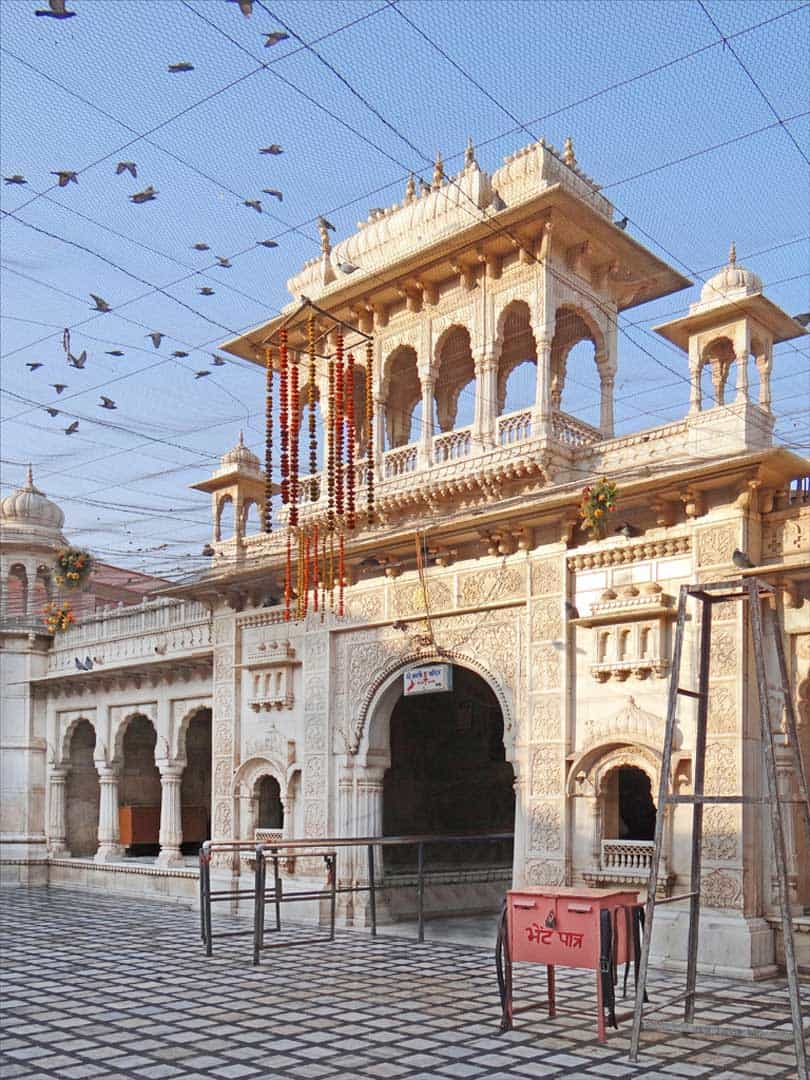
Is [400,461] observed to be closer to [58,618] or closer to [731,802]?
[731,802]

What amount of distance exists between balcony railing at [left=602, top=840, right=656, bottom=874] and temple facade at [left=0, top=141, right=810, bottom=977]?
0.03 m

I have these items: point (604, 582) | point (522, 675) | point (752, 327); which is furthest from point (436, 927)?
point (752, 327)

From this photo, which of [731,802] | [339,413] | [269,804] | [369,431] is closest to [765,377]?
[339,413]

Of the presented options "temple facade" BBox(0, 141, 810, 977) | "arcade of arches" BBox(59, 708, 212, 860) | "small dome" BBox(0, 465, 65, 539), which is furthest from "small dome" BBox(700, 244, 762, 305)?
"small dome" BBox(0, 465, 65, 539)

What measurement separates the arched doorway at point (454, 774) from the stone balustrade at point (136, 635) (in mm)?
3308

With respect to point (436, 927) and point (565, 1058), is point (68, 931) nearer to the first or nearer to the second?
point (436, 927)

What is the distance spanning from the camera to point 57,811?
66.5 feet

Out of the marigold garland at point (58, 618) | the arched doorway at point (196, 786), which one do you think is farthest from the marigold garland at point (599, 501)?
the marigold garland at point (58, 618)

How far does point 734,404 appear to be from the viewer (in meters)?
10.7

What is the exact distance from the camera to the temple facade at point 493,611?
10258 millimetres

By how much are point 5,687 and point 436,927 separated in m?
10.6

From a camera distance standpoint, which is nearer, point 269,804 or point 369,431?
point 369,431

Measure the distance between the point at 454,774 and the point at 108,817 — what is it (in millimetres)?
6151

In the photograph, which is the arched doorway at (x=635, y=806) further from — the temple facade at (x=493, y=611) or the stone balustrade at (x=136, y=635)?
the stone balustrade at (x=136, y=635)
